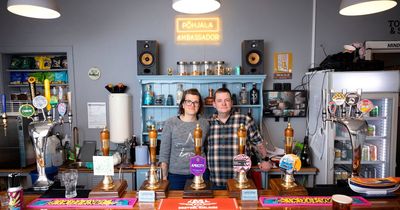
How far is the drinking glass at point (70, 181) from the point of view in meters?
1.50

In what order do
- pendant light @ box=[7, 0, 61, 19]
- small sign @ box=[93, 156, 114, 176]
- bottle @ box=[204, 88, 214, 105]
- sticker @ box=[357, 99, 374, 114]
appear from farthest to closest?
1. bottle @ box=[204, 88, 214, 105]
2. pendant light @ box=[7, 0, 61, 19]
3. sticker @ box=[357, 99, 374, 114]
4. small sign @ box=[93, 156, 114, 176]

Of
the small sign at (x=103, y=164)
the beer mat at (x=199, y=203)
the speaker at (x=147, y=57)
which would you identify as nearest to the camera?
the beer mat at (x=199, y=203)

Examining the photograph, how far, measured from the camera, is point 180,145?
2.05m

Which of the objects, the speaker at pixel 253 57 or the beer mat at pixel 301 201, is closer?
the beer mat at pixel 301 201

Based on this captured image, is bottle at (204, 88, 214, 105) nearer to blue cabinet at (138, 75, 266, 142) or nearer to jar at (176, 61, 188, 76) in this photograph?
blue cabinet at (138, 75, 266, 142)

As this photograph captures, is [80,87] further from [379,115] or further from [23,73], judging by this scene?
[379,115]

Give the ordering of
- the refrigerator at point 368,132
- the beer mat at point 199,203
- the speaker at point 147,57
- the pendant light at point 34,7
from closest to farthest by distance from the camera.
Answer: the beer mat at point 199,203 → the pendant light at point 34,7 → the refrigerator at point 368,132 → the speaker at point 147,57

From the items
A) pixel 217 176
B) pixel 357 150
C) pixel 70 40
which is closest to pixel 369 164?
pixel 357 150

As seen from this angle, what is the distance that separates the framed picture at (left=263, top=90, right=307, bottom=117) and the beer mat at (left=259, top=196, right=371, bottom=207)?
1955 mm

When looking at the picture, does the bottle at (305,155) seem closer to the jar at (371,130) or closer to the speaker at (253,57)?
the jar at (371,130)

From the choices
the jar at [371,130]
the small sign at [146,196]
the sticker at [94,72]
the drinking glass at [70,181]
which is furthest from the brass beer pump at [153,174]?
the jar at [371,130]

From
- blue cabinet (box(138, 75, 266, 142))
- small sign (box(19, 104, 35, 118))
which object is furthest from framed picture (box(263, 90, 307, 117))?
small sign (box(19, 104, 35, 118))

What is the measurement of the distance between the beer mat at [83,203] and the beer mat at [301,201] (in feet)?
2.42

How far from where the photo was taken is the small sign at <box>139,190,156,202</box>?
1.45 m
